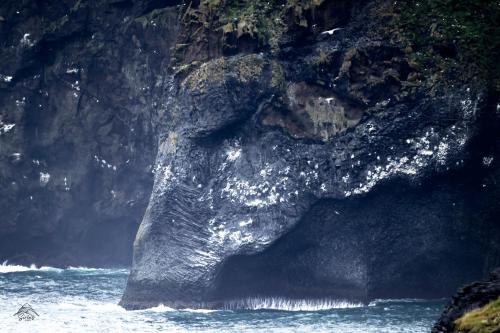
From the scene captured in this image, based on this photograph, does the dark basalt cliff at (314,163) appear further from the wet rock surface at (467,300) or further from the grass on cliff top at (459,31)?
the wet rock surface at (467,300)

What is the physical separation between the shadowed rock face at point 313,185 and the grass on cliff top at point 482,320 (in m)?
23.7

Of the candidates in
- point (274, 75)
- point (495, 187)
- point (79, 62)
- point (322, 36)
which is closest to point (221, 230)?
point (274, 75)

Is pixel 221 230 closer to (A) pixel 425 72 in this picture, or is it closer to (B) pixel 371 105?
(B) pixel 371 105

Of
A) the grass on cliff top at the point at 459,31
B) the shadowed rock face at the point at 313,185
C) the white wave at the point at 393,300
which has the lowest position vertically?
the white wave at the point at 393,300

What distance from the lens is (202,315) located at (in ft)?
159

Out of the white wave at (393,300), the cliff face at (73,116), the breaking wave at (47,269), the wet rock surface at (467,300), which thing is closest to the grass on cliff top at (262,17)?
the cliff face at (73,116)

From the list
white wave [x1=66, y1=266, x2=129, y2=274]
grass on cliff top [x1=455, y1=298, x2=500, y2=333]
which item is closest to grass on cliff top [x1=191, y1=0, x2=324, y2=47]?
grass on cliff top [x1=455, y1=298, x2=500, y2=333]

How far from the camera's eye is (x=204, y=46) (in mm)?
55000

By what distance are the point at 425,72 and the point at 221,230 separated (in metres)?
19.3

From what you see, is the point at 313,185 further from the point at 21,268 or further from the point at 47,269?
the point at 21,268

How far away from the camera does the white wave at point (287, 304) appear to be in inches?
1967
